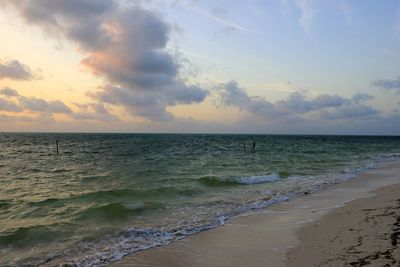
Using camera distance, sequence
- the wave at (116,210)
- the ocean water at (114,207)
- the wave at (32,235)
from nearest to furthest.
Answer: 1. the ocean water at (114,207)
2. the wave at (32,235)
3. the wave at (116,210)

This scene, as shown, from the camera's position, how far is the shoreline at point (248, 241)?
8039mm

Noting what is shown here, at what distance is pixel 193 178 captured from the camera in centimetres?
2261

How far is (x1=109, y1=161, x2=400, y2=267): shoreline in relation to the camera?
804 centimetres

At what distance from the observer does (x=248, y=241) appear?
369 inches

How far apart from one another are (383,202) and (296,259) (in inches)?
287

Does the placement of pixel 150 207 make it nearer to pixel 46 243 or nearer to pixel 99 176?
pixel 46 243

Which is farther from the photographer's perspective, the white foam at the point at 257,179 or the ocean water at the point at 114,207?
the white foam at the point at 257,179

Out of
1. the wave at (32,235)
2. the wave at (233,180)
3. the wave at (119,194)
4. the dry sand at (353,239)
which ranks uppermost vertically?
the dry sand at (353,239)

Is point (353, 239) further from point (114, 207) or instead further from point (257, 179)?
point (257, 179)

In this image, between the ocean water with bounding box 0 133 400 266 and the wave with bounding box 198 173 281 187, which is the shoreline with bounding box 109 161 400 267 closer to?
the ocean water with bounding box 0 133 400 266

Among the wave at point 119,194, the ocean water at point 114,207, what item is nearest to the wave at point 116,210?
the ocean water at point 114,207

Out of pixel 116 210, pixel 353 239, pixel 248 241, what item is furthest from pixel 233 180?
pixel 353 239

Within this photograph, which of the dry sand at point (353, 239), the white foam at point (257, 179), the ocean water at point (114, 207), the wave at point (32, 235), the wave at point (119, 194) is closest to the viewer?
the dry sand at point (353, 239)

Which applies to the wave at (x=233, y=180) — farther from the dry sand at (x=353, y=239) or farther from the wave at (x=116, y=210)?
the dry sand at (x=353, y=239)
